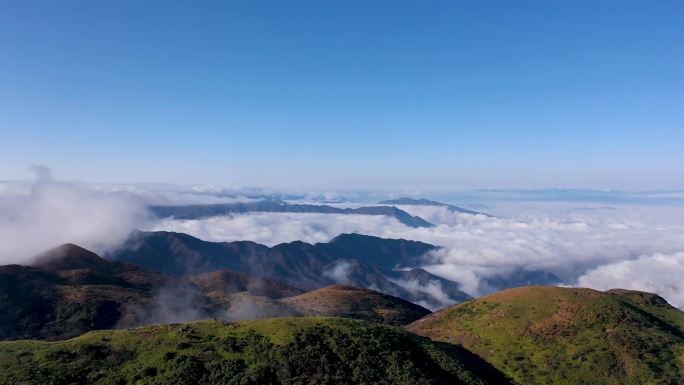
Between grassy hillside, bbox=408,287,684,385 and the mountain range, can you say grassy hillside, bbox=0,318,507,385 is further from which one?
grassy hillside, bbox=408,287,684,385

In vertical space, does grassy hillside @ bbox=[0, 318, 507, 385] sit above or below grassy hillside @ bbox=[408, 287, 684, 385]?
above

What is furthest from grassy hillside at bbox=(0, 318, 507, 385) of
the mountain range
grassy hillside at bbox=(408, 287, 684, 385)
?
grassy hillside at bbox=(408, 287, 684, 385)

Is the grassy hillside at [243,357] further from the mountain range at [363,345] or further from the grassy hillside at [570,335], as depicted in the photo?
the grassy hillside at [570,335]

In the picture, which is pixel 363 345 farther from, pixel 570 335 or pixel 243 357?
pixel 570 335

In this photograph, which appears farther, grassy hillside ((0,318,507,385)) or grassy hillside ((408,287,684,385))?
grassy hillside ((408,287,684,385))

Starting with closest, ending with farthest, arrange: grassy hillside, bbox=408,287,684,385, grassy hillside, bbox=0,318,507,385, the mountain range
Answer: grassy hillside, bbox=0,318,507,385
the mountain range
grassy hillside, bbox=408,287,684,385

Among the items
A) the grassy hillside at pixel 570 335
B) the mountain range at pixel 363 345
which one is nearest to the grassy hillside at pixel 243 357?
the mountain range at pixel 363 345

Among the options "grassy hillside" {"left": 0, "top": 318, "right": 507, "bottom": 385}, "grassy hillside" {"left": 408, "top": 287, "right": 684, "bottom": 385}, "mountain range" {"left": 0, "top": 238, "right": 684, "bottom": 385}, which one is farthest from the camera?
"grassy hillside" {"left": 408, "top": 287, "right": 684, "bottom": 385}

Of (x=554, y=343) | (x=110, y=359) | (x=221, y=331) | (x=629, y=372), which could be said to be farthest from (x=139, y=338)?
(x=629, y=372)
